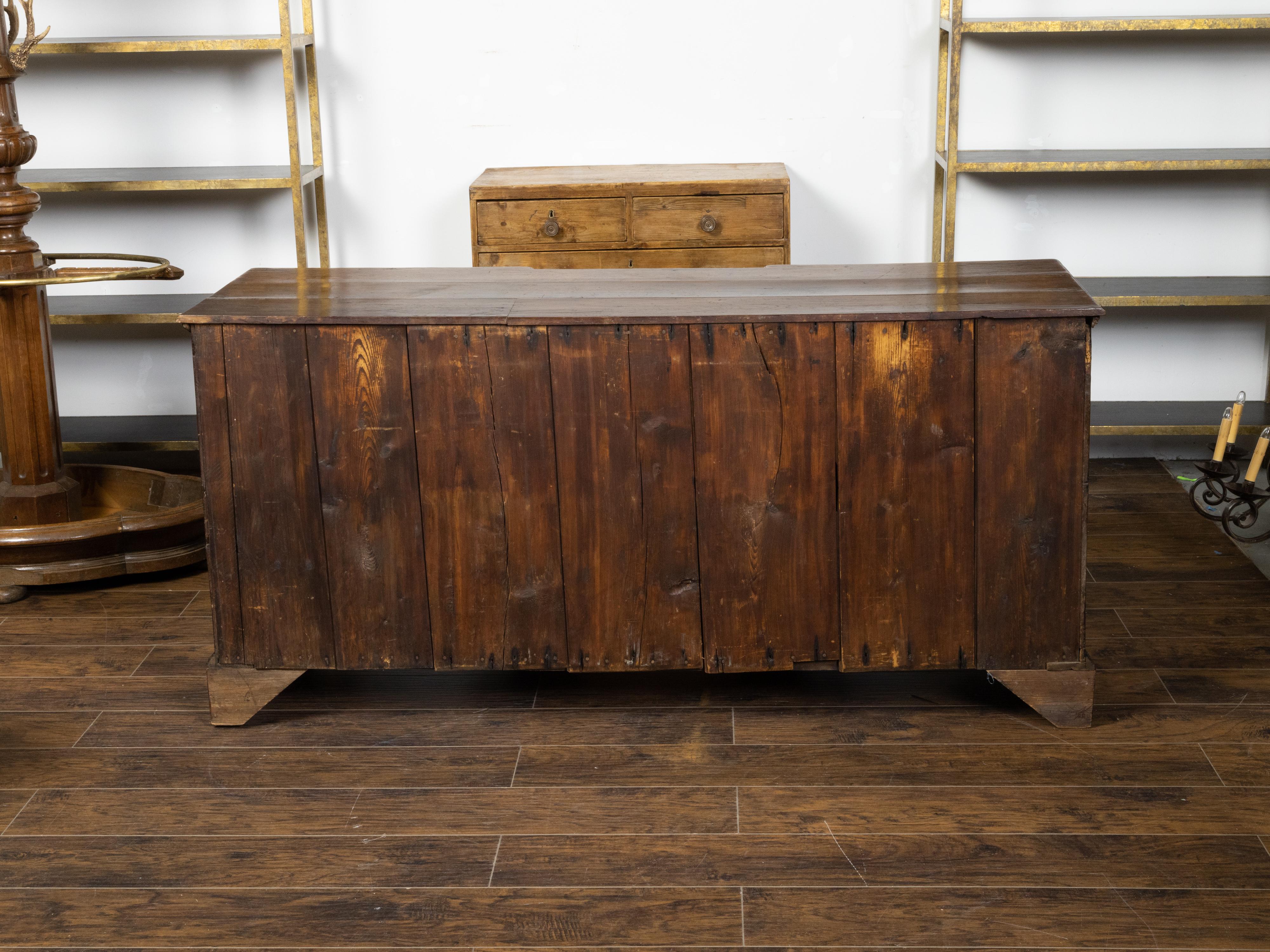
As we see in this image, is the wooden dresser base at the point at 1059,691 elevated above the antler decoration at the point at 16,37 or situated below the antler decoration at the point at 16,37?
below

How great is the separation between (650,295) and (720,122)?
1854 mm

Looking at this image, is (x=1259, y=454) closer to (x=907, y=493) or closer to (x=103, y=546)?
(x=907, y=493)

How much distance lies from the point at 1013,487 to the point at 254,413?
1.36 metres

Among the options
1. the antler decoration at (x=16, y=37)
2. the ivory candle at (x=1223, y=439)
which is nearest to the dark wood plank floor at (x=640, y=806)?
the ivory candle at (x=1223, y=439)

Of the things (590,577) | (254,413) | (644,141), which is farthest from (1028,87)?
(254,413)

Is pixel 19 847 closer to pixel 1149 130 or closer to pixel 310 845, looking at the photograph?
pixel 310 845

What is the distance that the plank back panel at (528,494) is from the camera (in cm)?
236

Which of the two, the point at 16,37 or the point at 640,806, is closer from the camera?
the point at 640,806

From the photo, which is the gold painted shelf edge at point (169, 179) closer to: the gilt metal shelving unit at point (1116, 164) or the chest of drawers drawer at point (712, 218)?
the chest of drawers drawer at point (712, 218)

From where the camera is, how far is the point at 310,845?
2176mm

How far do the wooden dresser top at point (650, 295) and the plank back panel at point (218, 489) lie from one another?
0.07 meters

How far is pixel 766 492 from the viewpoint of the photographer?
2396 millimetres

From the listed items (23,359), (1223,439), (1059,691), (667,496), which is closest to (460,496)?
(667,496)

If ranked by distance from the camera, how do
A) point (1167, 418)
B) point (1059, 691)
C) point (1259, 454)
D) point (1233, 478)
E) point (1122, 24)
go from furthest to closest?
point (1167, 418) < point (1122, 24) < point (1233, 478) < point (1259, 454) < point (1059, 691)
